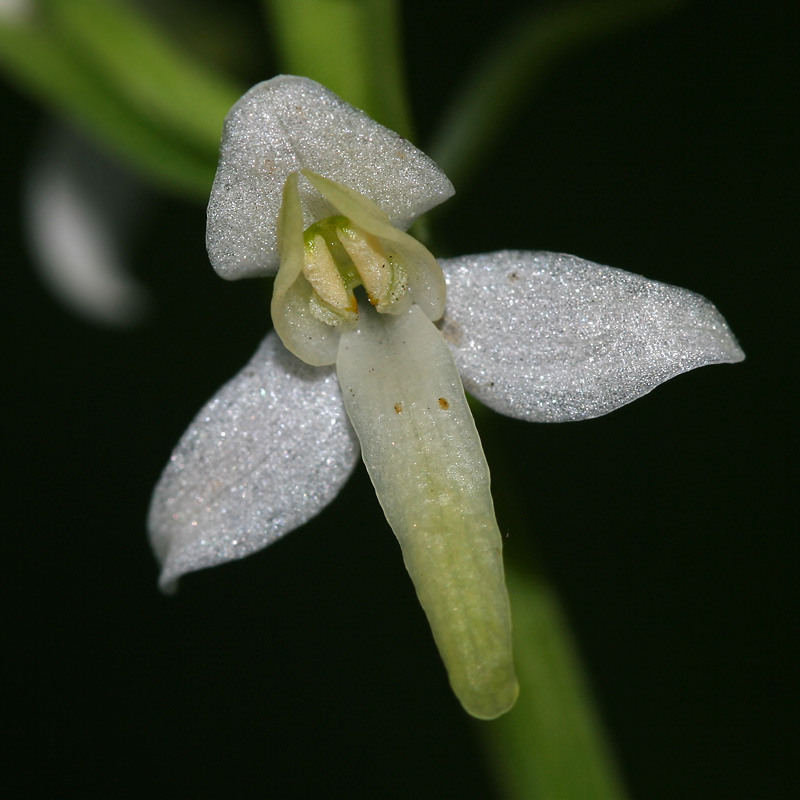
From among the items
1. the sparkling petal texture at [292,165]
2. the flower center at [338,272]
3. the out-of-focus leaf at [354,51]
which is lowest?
the flower center at [338,272]

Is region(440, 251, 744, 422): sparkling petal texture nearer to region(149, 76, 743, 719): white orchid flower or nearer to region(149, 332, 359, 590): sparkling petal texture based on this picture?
region(149, 76, 743, 719): white orchid flower

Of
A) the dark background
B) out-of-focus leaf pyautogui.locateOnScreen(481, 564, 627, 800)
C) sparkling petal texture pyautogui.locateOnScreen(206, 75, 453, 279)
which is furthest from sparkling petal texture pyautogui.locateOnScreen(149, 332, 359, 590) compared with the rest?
the dark background

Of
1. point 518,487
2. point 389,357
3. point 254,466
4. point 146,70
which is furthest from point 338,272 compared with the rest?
point 518,487

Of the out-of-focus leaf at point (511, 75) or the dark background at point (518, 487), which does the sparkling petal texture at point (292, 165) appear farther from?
the dark background at point (518, 487)

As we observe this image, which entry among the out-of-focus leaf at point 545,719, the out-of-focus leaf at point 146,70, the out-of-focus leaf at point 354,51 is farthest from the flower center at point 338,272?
the out-of-focus leaf at point 545,719

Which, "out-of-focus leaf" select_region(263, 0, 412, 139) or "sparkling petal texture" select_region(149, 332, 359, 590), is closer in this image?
"sparkling petal texture" select_region(149, 332, 359, 590)

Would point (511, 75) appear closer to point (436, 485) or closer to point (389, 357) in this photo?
point (389, 357)
